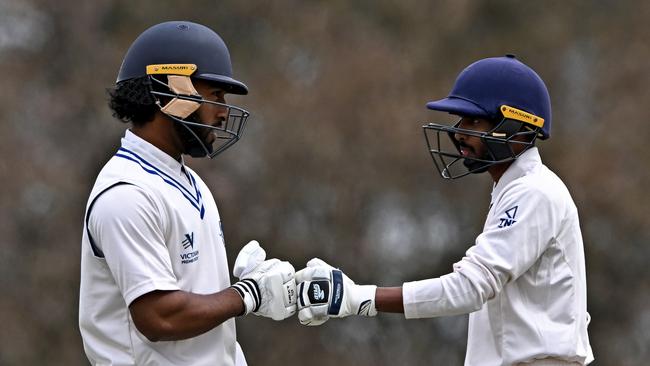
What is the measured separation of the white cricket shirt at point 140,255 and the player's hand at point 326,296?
0.40 m

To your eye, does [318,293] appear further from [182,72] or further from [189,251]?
[182,72]

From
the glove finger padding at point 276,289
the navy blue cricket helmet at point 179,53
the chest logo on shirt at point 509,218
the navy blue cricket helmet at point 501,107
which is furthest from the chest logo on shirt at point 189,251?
the chest logo on shirt at point 509,218

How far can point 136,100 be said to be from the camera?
5.91 metres

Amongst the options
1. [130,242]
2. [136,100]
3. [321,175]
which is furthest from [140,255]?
[321,175]

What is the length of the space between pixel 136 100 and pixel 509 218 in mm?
1691

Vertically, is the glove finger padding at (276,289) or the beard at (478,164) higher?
the beard at (478,164)

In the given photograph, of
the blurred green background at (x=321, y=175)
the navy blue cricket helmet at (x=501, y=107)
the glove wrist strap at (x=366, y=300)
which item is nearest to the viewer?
the glove wrist strap at (x=366, y=300)

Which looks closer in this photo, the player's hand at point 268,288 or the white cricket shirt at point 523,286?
the player's hand at point 268,288

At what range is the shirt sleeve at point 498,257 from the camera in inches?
236

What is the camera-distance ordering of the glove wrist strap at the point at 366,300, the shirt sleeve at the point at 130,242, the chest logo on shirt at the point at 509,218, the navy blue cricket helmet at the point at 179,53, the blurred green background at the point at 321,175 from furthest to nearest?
1. the blurred green background at the point at 321,175
2. the glove wrist strap at the point at 366,300
3. the chest logo on shirt at the point at 509,218
4. the navy blue cricket helmet at the point at 179,53
5. the shirt sleeve at the point at 130,242

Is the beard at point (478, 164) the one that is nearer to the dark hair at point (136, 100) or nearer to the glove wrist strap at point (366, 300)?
the glove wrist strap at point (366, 300)

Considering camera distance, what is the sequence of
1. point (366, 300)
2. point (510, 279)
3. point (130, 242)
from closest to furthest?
point (130, 242) < point (510, 279) < point (366, 300)

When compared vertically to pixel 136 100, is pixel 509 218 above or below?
below

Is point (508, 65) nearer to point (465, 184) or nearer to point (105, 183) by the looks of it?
point (105, 183)
